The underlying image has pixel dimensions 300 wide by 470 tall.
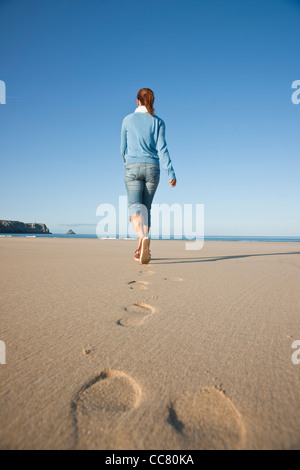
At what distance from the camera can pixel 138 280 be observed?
1900mm

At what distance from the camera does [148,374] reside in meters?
0.63

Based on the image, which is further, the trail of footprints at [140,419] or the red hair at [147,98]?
the red hair at [147,98]

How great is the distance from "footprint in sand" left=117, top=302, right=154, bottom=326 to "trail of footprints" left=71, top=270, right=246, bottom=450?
1.21 ft

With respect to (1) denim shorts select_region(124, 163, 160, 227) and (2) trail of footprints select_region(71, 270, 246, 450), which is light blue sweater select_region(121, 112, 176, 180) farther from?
(2) trail of footprints select_region(71, 270, 246, 450)

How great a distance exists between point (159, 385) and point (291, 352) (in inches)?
18.4

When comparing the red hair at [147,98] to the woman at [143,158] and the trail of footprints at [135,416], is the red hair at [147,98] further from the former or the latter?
the trail of footprints at [135,416]

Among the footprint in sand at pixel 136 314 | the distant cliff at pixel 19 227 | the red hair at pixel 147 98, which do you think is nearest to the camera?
the footprint in sand at pixel 136 314

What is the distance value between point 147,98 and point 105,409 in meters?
3.37

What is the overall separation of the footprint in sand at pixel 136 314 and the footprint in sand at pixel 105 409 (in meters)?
0.35

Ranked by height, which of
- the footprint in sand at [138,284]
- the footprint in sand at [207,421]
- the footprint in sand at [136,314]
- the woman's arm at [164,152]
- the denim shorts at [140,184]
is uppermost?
the woman's arm at [164,152]

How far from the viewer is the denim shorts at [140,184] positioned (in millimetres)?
3002

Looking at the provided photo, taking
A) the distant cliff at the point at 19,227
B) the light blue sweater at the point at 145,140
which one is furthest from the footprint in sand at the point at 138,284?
the distant cliff at the point at 19,227

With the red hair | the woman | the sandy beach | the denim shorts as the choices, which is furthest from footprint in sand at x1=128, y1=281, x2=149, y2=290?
the red hair
